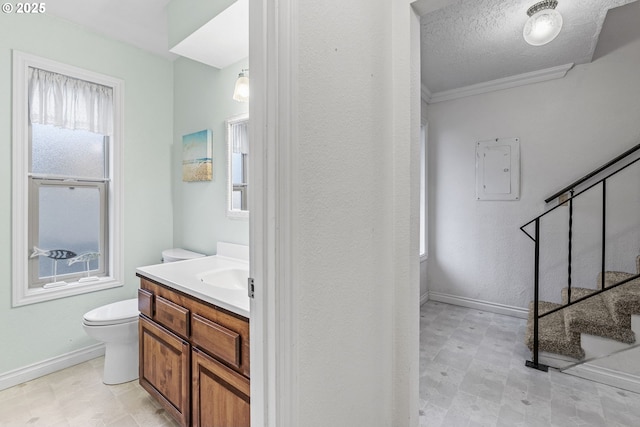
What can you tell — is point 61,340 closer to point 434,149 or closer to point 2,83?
point 2,83

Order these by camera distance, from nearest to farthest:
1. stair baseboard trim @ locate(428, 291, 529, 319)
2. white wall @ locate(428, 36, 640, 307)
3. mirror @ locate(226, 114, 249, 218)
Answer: mirror @ locate(226, 114, 249, 218) < white wall @ locate(428, 36, 640, 307) < stair baseboard trim @ locate(428, 291, 529, 319)

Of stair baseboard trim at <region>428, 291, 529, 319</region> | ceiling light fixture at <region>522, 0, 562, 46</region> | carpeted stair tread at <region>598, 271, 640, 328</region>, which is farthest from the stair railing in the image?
ceiling light fixture at <region>522, 0, 562, 46</region>

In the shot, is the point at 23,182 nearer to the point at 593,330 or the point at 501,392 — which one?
the point at 501,392

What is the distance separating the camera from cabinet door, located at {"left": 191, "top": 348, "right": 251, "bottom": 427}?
44.9 inches

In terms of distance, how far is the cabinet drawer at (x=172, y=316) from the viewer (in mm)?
1401

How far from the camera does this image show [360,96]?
1090 mm

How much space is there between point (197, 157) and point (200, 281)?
132 centimetres

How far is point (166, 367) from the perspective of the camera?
153cm

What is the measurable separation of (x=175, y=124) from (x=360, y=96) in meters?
2.26

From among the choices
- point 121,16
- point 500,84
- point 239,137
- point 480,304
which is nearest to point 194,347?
point 239,137

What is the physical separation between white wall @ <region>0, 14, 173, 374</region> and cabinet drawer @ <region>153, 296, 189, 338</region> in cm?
120

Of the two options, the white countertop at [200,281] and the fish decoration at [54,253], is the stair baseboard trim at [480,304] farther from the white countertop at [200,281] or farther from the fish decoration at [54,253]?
the fish decoration at [54,253]

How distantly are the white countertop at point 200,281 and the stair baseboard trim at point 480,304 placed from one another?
101 inches

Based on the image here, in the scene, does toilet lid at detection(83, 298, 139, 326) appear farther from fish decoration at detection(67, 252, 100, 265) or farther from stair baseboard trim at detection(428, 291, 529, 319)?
stair baseboard trim at detection(428, 291, 529, 319)
